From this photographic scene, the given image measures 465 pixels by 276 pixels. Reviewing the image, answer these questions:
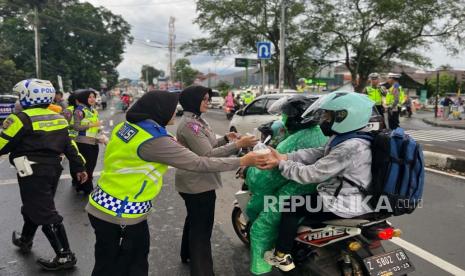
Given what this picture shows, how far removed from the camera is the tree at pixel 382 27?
22938mm

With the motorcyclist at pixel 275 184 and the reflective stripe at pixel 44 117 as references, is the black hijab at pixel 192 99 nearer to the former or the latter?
the motorcyclist at pixel 275 184

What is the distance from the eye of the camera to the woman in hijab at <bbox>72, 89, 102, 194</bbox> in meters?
6.13

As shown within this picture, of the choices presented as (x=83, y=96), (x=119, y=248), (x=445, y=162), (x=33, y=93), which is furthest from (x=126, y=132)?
(x=445, y=162)

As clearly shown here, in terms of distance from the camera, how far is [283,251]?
2.92 meters

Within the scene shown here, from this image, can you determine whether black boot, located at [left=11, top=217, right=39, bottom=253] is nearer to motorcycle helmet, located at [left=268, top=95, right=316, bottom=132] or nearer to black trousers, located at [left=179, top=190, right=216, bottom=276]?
black trousers, located at [left=179, top=190, right=216, bottom=276]

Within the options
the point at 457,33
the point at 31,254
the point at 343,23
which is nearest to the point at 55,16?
the point at 343,23

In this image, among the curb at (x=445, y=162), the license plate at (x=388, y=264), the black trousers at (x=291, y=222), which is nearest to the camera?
the license plate at (x=388, y=264)

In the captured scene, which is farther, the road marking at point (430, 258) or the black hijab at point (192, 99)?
the road marking at point (430, 258)

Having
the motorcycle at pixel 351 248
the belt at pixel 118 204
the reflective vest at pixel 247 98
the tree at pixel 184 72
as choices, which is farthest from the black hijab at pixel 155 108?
the tree at pixel 184 72

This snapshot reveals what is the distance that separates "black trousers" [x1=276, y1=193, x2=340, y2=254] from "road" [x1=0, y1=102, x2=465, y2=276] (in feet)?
2.75

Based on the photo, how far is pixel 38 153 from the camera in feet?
11.6

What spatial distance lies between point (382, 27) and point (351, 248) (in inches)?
953

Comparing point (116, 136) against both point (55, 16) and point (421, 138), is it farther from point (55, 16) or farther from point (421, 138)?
point (55, 16)

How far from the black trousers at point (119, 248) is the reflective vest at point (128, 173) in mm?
109
